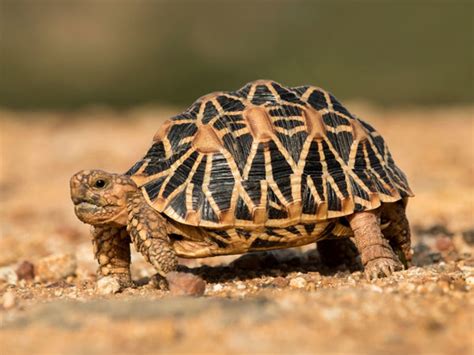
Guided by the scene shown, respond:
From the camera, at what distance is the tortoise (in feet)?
17.1

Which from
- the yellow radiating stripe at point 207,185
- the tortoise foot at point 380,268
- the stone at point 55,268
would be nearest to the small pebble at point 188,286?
the yellow radiating stripe at point 207,185

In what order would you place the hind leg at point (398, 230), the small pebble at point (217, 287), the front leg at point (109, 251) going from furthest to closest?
1. the hind leg at point (398, 230)
2. the front leg at point (109, 251)
3. the small pebble at point (217, 287)

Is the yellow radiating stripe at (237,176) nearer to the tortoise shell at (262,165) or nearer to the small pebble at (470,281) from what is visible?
the tortoise shell at (262,165)

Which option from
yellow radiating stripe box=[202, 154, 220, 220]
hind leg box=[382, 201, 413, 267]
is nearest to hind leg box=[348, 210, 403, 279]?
hind leg box=[382, 201, 413, 267]

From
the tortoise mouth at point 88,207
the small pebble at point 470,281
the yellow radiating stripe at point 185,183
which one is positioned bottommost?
the small pebble at point 470,281

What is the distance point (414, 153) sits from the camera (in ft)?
46.5

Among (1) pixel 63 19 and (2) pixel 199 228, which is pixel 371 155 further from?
(1) pixel 63 19

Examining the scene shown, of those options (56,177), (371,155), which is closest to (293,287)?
(371,155)

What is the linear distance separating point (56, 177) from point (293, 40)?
93.9ft

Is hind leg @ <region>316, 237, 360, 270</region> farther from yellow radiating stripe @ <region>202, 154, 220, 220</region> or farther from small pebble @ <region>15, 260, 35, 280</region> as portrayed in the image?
small pebble @ <region>15, 260, 35, 280</region>

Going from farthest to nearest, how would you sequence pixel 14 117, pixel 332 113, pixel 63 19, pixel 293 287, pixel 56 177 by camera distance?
pixel 63 19
pixel 14 117
pixel 56 177
pixel 332 113
pixel 293 287

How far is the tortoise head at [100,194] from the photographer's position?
5336 mm

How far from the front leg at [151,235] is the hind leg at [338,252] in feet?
4.81

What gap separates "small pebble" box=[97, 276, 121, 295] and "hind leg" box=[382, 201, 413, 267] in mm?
1997
